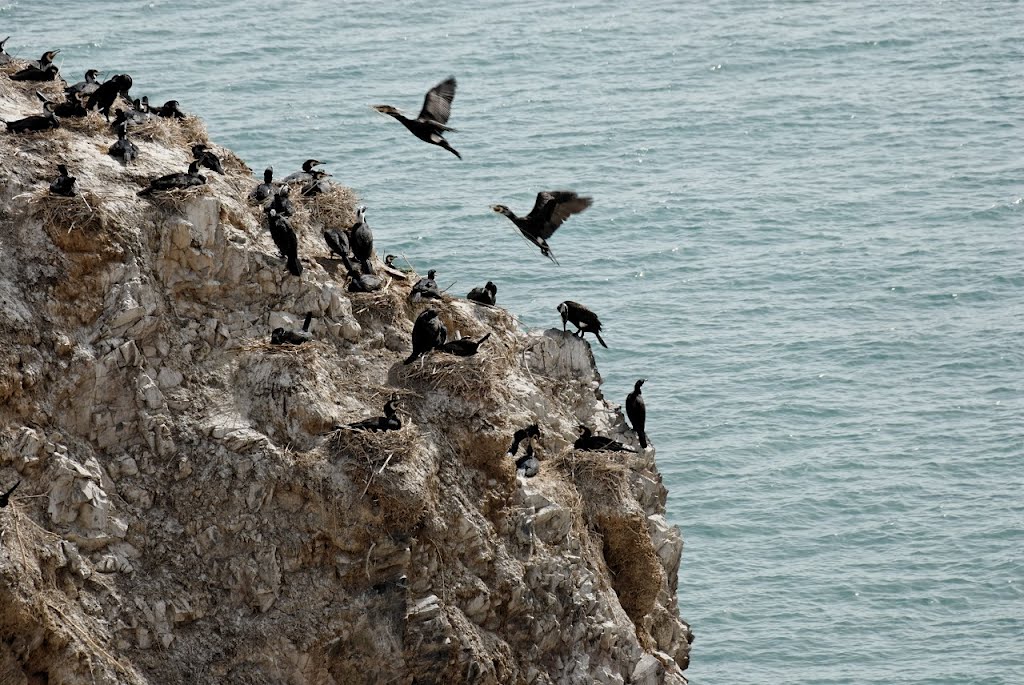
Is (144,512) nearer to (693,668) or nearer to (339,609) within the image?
(339,609)

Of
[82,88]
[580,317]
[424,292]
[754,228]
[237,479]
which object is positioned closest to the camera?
[237,479]

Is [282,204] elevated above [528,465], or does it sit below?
above

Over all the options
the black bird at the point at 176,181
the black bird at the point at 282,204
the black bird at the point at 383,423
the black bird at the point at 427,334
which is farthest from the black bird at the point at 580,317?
the black bird at the point at 176,181

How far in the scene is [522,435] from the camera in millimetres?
23125

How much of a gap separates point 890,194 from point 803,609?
35800 mm

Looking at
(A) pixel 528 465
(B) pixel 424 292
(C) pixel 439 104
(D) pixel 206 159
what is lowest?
(A) pixel 528 465

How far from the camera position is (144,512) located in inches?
801

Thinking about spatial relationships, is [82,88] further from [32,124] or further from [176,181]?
[176,181]

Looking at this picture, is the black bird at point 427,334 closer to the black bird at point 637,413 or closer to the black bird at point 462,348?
the black bird at point 462,348

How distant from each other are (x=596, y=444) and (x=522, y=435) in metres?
1.93

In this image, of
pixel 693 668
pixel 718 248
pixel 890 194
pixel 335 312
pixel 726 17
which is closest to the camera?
pixel 335 312

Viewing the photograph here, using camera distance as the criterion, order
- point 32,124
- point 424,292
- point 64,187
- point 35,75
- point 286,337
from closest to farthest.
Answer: point 64,187
point 286,337
point 32,124
point 424,292
point 35,75

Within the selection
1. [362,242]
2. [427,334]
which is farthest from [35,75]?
[427,334]

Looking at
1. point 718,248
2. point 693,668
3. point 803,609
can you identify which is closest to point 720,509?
point 803,609
